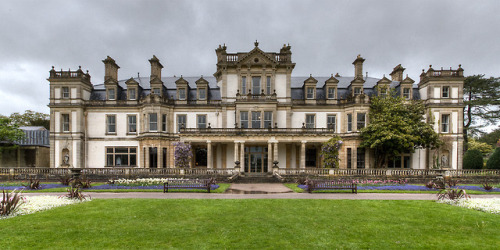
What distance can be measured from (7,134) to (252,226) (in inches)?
1462

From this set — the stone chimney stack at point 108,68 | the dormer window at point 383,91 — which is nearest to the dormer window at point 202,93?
the stone chimney stack at point 108,68

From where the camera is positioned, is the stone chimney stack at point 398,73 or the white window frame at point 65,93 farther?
the stone chimney stack at point 398,73

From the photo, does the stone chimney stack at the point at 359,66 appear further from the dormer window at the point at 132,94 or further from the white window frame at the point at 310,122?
the dormer window at the point at 132,94

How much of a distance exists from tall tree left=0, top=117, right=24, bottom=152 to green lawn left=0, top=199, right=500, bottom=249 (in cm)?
2768

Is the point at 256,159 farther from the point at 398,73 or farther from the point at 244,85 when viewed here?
the point at 398,73

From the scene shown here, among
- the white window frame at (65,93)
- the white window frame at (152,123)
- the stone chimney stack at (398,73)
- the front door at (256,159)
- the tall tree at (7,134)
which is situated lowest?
the front door at (256,159)

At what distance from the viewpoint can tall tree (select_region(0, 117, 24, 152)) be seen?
29.2 metres

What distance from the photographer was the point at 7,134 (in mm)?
29641

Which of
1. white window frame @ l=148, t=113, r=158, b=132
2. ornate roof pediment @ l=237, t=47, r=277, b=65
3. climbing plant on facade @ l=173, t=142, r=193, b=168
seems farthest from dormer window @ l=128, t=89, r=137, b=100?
ornate roof pediment @ l=237, t=47, r=277, b=65

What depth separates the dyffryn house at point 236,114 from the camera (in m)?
29.0

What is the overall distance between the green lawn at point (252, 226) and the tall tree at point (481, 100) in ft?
124

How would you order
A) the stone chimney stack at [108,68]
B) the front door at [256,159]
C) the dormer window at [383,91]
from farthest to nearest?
the stone chimney stack at [108,68] < the dormer window at [383,91] < the front door at [256,159]

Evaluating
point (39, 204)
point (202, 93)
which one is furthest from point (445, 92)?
point (39, 204)

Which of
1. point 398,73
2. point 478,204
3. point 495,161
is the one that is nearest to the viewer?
point 478,204
